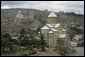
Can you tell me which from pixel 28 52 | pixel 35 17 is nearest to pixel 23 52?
pixel 28 52

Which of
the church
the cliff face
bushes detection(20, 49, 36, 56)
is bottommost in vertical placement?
the cliff face

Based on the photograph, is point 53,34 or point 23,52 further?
point 53,34

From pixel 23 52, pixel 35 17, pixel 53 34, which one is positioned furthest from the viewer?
pixel 35 17

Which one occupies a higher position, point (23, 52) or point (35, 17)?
point (23, 52)

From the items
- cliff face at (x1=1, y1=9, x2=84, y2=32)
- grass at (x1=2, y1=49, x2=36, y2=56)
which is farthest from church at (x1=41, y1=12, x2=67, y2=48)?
cliff face at (x1=1, y1=9, x2=84, y2=32)

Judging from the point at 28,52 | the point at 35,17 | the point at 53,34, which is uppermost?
the point at 28,52

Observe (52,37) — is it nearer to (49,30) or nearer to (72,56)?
(49,30)

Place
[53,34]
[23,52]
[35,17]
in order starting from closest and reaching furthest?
[23,52] < [53,34] < [35,17]

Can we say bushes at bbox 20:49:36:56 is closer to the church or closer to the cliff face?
the church

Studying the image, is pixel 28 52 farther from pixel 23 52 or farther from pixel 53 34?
pixel 53 34

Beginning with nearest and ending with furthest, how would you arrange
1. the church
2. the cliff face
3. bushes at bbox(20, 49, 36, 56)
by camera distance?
1. bushes at bbox(20, 49, 36, 56)
2. the church
3. the cliff face

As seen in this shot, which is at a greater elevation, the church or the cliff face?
the church
